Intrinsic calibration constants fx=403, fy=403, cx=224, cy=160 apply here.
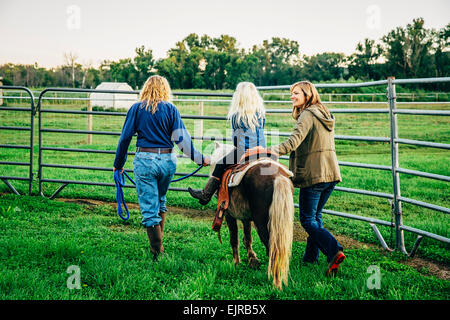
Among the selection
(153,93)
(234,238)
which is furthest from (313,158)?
(153,93)

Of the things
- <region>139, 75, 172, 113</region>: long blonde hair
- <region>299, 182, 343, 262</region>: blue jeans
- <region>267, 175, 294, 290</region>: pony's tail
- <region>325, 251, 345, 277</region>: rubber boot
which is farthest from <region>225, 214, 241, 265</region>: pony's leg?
<region>139, 75, 172, 113</region>: long blonde hair

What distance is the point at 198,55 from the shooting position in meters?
53.5

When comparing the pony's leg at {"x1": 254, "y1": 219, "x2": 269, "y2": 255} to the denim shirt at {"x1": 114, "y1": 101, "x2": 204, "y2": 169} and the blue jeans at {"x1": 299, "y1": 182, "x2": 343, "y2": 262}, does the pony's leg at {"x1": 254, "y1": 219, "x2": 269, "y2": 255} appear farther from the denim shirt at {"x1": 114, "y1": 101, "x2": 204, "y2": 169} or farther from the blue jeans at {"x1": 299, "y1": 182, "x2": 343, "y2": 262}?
the denim shirt at {"x1": 114, "y1": 101, "x2": 204, "y2": 169}

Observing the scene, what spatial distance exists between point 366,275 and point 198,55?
5219 cm

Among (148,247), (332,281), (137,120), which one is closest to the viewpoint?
(332,281)

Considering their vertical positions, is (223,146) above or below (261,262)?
above

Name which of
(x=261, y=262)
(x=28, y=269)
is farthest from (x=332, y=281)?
(x=28, y=269)

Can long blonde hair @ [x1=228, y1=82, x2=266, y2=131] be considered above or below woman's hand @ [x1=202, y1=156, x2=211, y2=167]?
above

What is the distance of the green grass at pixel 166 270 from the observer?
331cm

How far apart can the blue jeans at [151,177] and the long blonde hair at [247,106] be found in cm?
88

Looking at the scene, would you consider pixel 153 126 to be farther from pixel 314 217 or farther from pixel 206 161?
pixel 314 217

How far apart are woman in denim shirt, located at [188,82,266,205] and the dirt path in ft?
5.79

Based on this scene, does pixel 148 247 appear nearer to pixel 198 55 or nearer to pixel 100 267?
pixel 100 267

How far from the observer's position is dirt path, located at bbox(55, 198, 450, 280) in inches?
161
